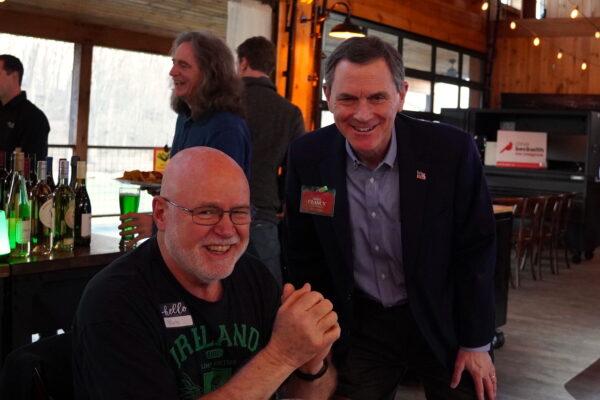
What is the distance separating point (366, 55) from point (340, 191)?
42 centimetres

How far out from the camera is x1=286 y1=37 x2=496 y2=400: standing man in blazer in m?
2.03

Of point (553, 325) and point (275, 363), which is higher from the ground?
point (275, 363)

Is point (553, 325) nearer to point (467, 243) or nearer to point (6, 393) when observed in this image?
point (467, 243)

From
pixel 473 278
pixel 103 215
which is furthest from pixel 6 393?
pixel 103 215

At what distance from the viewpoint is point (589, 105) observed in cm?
1255

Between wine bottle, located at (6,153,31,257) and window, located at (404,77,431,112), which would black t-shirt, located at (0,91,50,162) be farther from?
window, located at (404,77,431,112)

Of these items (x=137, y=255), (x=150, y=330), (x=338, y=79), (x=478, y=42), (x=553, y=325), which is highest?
(x=478, y=42)

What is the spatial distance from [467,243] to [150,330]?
101 centimetres

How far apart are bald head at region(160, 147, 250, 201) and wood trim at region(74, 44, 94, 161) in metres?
5.27

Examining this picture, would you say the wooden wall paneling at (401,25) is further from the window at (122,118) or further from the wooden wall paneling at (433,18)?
the window at (122,118)

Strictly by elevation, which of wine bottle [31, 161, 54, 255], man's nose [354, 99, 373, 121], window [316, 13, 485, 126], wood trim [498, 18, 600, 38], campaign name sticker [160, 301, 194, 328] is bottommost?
campaign name sticker [160, 301, 194, 328]

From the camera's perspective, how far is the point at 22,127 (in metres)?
5.23

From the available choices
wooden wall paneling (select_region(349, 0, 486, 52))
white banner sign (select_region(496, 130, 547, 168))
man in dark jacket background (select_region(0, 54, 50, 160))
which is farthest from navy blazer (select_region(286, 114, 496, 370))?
white banner sign (select_region(496, 130, 547, 168))

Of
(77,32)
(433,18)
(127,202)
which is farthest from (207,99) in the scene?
(433,18)
